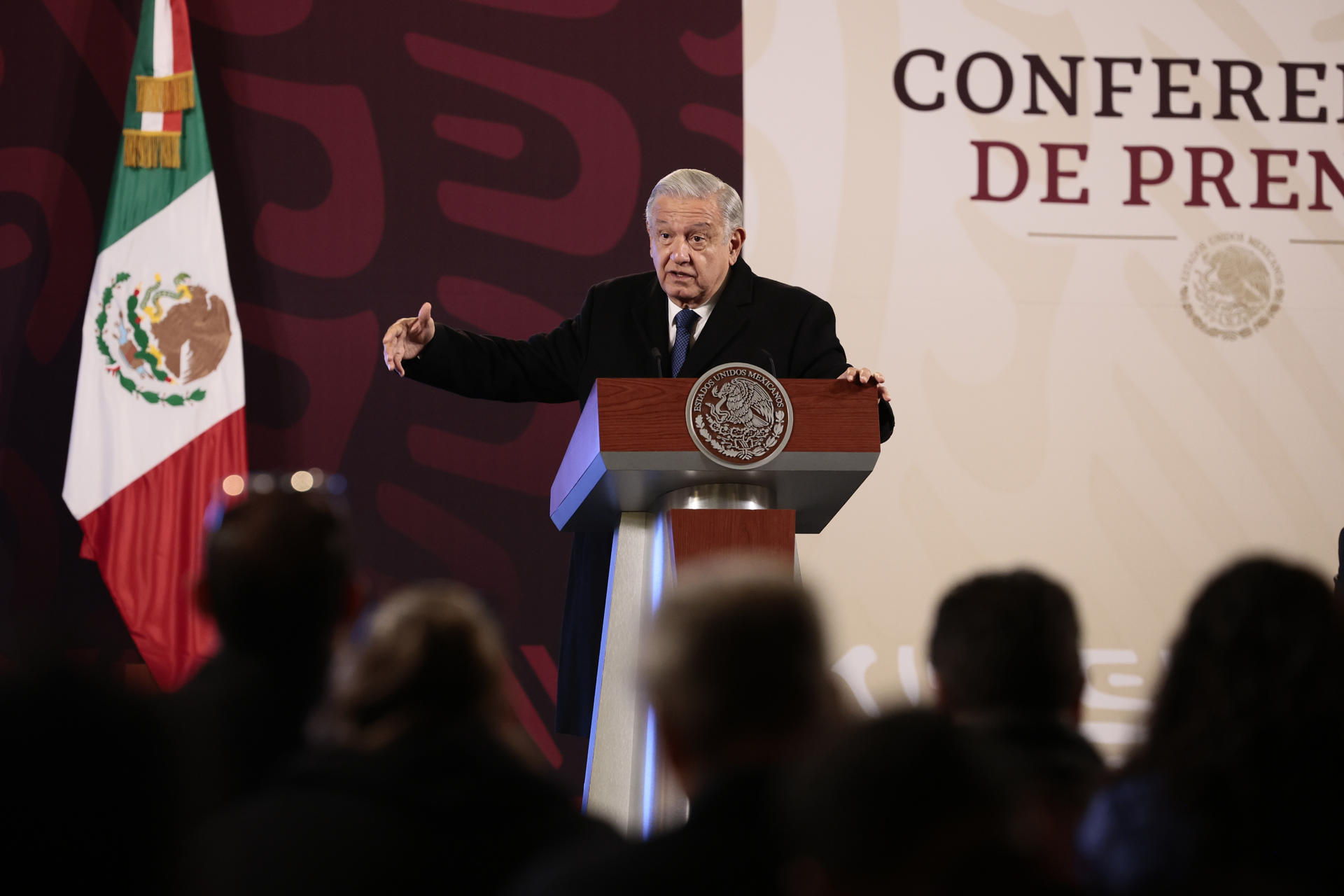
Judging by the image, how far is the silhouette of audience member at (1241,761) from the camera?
1022 mm

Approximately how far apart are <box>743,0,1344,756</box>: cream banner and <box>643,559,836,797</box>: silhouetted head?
379cm

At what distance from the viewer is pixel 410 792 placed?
1.11 meters

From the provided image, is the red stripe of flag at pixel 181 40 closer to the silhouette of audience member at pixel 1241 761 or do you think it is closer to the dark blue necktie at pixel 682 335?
the dark blue necktie at pixel 682 335

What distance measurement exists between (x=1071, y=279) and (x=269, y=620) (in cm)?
427

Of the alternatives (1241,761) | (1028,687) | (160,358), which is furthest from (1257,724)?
(160,358)

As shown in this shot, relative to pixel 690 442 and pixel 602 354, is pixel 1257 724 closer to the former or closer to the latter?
pixel 690 442

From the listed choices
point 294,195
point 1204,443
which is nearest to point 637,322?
point 294,195

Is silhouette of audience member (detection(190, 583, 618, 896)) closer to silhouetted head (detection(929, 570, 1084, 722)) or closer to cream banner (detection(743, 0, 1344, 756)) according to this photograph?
silhouetted head (detection(929, 570, 1084, 722))

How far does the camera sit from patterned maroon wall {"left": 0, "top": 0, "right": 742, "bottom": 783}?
4.65 m

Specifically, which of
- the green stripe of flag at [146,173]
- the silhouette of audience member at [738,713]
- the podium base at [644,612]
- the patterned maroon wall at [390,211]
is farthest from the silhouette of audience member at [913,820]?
the green stripe of flag at [146,173]

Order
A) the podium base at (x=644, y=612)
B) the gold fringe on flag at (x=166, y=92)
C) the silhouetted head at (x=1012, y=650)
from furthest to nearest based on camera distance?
the gold fringe on flag at (x=166, y=92)
the podium base at (x=644, y=612)
the silhouetted head at (x=1012, y=650)

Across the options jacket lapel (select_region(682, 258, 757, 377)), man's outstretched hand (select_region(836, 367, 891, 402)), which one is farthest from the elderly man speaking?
man's outstretched hand (select_region(836, 367, 891, 402))

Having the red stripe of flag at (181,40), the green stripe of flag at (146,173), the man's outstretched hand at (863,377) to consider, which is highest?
the red stripe of flag at (181,40)

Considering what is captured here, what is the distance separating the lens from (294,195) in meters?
4.79
